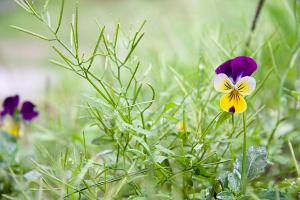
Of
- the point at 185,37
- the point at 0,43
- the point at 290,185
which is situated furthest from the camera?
the point at 0,43

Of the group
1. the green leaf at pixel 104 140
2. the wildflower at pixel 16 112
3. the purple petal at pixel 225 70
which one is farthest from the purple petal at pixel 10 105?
the purple petal at pixel 225 70

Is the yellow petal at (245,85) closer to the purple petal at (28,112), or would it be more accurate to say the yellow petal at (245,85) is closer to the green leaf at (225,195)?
the green leaf at (225,195)

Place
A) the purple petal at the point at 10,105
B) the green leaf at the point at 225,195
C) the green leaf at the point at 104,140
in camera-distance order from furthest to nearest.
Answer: the purple petal at the point at 10,105 → the green leaf at the point at 104,140 → the green leaf at the point at 225,195

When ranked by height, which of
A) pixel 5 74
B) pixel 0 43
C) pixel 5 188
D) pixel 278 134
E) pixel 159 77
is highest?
pixel 0 43

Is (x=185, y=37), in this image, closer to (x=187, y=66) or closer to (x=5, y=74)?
(x=187, y=66)

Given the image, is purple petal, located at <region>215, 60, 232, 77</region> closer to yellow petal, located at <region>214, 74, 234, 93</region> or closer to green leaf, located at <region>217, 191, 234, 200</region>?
yellow petal, located at <region>214, 74, 234, 93</region>

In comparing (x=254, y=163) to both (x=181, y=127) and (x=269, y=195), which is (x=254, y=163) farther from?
(x=181, y=127)

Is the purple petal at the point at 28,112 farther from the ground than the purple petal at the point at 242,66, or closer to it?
closer to it

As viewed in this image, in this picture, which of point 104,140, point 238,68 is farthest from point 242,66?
point 104,140

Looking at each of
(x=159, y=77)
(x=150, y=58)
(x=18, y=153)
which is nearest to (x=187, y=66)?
(x=150, y=58)
